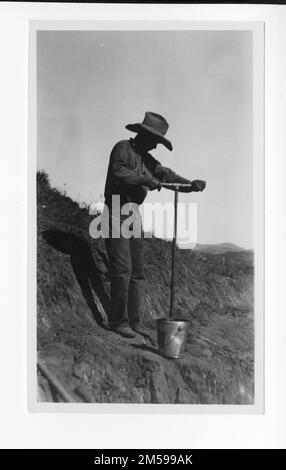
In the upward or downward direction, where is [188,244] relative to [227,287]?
upward

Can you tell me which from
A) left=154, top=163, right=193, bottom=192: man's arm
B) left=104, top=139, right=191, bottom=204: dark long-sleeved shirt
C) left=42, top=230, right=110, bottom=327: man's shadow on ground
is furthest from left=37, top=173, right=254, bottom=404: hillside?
left=154, top=163, right=193, bottom=192: man's arm

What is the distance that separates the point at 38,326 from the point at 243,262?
5.19 feet

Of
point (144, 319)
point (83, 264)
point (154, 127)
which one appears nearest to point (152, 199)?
point (154, 127)

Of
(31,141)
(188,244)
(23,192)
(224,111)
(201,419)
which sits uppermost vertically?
(224,111)

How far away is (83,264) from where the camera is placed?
3506 mm

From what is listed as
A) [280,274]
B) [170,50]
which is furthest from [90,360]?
[170,50]

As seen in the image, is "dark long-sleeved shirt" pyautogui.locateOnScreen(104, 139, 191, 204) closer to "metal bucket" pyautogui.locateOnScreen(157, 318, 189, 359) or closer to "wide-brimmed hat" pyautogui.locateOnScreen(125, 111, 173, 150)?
"wide-brimmed hat" pyautogui.locateOnScreen(125, 111, 173, 150)

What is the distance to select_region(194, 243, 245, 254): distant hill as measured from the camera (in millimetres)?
3458

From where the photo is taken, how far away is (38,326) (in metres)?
3.47

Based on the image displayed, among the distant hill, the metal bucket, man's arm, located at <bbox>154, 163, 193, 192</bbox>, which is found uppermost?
man's arm, located at <bbox>154, 163, 193, 192</bbox>

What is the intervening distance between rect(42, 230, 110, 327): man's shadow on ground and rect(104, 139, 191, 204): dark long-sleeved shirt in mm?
408

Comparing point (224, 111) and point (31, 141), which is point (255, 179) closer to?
point (224, 111)

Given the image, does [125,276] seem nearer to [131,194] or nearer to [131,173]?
[131,194]

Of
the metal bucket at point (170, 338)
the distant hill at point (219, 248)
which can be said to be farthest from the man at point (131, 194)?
the distant hill at point (219, 248)
